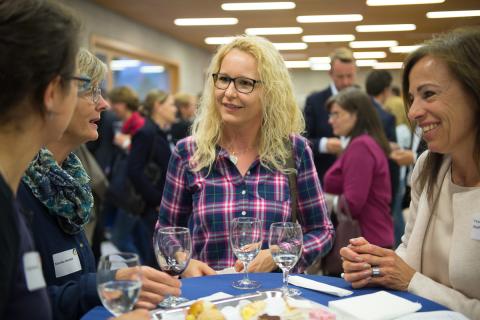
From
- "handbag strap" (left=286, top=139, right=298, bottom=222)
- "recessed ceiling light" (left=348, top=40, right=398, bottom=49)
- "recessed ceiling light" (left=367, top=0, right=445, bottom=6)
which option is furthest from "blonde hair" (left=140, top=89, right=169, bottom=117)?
"recessed ceiling light" (left=348, top=40, right=398, bottom=49)

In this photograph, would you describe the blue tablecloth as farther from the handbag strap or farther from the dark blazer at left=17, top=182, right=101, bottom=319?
the handbag strap

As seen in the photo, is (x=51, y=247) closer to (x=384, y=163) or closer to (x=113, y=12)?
(x=384, y=163)

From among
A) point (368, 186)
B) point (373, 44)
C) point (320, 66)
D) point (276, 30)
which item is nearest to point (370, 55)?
point (373, 44)

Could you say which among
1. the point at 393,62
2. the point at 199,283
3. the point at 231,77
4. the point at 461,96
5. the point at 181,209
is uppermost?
the point at 393,62

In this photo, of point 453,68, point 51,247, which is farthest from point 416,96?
point 51,247

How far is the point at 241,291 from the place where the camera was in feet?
5.51

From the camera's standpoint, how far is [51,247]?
5.40ft

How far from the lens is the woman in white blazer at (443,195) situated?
171cm

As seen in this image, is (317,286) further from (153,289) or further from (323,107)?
(323,107)

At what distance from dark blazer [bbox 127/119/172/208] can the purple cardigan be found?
1804mm

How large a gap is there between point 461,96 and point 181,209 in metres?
1.25

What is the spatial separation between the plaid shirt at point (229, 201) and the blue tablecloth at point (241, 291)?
339 mm

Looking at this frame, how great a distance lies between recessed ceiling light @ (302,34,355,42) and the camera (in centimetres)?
1167

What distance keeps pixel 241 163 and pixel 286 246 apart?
70cm
